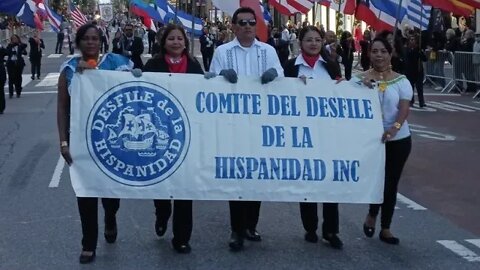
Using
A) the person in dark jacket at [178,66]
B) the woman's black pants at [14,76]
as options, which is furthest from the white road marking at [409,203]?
the woman's black pants at [14,76]

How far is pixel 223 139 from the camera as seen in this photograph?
733cm

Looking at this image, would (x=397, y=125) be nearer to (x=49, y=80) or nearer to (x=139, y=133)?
(x=139, y=133)

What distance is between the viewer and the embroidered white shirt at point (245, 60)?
757 centimetres

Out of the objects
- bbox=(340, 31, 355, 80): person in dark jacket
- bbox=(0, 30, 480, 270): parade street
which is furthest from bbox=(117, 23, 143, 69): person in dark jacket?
bbox=(0, 30, 480, 270): parade street

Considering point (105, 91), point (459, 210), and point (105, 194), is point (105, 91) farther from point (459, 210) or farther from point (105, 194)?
point (459, 210)

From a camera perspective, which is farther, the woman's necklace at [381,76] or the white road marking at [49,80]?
the white road marking at [49,80]

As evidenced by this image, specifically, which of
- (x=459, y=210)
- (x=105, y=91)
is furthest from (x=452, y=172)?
(x=105, y=91)

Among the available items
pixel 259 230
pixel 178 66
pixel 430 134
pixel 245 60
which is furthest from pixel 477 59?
pixel 178 66

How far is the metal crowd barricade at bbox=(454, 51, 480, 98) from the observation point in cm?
2345

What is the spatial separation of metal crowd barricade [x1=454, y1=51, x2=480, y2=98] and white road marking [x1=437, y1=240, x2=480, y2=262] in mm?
15709

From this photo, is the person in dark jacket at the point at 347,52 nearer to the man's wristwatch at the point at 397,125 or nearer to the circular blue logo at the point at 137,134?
the man's wristwatch at the point at 397,125

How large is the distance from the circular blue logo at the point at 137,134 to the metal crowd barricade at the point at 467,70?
55.5 feet

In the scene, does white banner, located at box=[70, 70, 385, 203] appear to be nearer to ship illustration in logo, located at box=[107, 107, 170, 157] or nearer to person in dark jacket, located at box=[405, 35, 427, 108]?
ship illustration in logo, located at box=[107, 107, 170, 157]

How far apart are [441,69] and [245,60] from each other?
19257 millimetres
